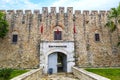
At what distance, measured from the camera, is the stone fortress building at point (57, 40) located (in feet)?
64.2

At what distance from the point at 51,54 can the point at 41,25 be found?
9.90 feet

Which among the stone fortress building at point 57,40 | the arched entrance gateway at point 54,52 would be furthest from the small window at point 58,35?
the arched entrance gateway at point 54,52

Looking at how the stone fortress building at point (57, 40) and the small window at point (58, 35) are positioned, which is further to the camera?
the small window at point (58, 35)

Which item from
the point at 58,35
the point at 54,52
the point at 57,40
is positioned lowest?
the point at 54,52

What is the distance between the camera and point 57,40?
19.8m

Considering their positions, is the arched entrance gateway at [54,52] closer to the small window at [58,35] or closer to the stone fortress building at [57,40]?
the stone fortress building at [57,40]

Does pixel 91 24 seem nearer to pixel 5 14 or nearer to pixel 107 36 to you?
pixel 107 36

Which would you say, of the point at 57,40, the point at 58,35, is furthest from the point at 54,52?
the point at 58,35

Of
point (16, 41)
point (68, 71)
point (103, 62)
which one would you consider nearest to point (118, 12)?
point (103, 62)

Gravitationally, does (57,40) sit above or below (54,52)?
above

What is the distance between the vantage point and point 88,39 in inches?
790

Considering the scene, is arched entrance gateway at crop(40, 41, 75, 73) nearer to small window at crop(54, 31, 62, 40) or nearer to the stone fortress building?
the stone fortress building

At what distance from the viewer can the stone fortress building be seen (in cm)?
1958

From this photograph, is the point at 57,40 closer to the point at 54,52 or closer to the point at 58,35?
the point at 58,35
